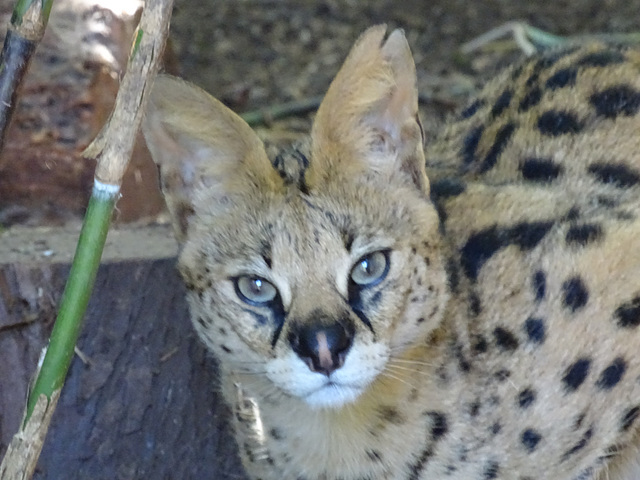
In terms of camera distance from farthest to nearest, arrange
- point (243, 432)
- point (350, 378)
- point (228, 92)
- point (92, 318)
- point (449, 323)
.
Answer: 1. point (228, 92)
2. point (92, 318)
3. point (243, 432)
4. point (449, 323)
5. point (350, 378)

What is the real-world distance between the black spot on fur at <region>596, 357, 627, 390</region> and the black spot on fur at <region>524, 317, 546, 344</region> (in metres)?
0.17

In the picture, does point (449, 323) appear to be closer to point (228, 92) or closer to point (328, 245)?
point (328, 245)

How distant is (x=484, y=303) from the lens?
1.96 m

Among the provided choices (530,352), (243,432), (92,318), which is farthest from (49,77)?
(530,352)

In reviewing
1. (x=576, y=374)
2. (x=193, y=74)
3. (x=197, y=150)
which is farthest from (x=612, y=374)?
(x=193, y=74)

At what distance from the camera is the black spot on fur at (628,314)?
78.8 inches

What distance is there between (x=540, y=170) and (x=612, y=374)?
504mm

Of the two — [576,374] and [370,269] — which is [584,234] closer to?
[576,374]

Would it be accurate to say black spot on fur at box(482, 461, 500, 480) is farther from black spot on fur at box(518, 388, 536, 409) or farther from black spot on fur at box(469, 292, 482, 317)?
black spot on fur at box(469, 292, 482, 317)

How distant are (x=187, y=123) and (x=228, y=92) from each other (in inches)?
93.4

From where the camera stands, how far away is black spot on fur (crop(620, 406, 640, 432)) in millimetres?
2049

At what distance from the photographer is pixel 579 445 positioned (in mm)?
2004

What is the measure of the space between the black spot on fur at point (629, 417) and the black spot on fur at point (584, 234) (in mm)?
382

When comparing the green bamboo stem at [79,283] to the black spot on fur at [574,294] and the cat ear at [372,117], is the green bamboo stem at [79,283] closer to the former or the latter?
the cat ear at [372,117]
